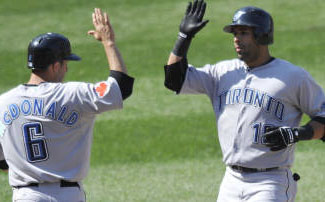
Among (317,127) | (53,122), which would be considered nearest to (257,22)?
(317,127)

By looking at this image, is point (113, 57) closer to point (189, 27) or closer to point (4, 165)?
point (189, 27)

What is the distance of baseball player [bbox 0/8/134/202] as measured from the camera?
4.41 meters

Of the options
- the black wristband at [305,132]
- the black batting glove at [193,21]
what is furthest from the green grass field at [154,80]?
the black batting glove at [193,21]

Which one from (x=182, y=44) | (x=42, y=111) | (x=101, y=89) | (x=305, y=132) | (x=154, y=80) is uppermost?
(x=182, y=44)

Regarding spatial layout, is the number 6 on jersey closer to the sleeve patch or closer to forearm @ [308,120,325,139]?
the sleeve patch

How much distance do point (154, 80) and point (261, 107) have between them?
5.09 meters

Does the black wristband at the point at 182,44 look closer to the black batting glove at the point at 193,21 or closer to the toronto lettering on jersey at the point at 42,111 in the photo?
the black batting glove at the point at 193,21

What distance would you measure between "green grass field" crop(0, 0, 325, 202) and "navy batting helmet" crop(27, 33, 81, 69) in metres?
2.79

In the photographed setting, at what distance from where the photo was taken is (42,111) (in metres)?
4.41

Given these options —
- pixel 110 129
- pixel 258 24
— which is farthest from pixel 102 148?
pixel 258 24

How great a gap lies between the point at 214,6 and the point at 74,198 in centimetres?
827

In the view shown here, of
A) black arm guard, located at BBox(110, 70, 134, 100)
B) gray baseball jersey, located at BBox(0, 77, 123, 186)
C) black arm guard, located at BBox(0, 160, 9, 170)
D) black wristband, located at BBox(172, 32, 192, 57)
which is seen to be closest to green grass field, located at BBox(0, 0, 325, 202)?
black arm guard, located at BBox(0, 160, 9, 170)

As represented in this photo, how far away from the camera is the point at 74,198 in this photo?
4.52 metres

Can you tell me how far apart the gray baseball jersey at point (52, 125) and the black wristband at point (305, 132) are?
4.20 ft
